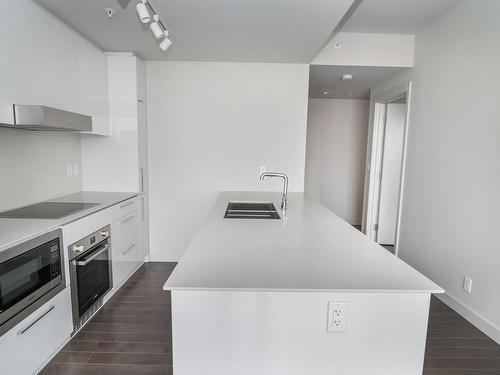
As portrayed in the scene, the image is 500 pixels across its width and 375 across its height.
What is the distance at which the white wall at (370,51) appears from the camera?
3201mm

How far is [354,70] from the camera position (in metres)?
3.44

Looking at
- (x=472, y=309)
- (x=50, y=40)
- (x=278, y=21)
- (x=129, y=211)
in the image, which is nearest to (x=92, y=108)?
(x=50, y=40)

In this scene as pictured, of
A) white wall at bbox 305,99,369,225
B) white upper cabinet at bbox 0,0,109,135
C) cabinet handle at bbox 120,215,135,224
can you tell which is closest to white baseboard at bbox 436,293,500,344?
white wall at bbox 305,99,369,225

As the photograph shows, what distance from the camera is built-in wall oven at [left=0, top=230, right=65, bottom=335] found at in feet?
4.77

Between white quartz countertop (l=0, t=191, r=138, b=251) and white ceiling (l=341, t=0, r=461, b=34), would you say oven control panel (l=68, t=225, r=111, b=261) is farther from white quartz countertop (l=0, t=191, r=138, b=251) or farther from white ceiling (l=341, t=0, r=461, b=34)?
white ceiling (l=341, t=0, r=461, b=34)

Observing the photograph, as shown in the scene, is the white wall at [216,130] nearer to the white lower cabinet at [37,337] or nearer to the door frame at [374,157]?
the door frame at [374,157]

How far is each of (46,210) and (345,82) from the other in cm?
379

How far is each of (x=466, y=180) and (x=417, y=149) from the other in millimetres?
823

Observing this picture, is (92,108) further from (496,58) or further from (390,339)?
(496,58)

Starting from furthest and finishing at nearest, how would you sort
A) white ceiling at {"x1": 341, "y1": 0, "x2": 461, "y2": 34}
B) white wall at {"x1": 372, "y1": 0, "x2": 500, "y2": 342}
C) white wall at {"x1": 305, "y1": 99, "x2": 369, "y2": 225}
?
white wall at {"x1": 305, "y1": 99, "x2": 369, "y2": 225}, white ceiling at {"x1": 341, "y1": 0, "x2": 461, "y2": 34}, white wall at {"x1": 372, "y1": 0, "x2": 500, "y2": 342}

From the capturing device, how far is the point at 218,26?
7.71 ft

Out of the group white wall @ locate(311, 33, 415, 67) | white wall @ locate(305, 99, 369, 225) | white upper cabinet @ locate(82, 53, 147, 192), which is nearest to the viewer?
white upper cabinet @ locate(82, 53, 147, 192)

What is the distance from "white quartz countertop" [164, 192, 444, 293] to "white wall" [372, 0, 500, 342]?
1.25 m

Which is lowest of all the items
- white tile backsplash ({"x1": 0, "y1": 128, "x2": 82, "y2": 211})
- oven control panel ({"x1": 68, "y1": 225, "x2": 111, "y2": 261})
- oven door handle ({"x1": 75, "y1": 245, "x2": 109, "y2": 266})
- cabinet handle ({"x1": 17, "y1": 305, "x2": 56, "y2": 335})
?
cabinet handle ({"x1": 17, "y1": 305, "x2": 56, "y2": 335})
